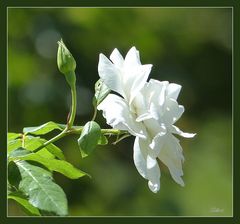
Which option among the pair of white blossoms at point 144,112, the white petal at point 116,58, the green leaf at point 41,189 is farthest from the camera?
the white petal at point 116,58

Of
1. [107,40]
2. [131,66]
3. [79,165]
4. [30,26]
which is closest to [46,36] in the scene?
[30,26]

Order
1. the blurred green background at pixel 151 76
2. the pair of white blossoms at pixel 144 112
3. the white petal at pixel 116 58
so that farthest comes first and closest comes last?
the blurred green background at pixel 151 76
the white petal at pixel 116 58
the pair of white blossoms at pixel 144 112

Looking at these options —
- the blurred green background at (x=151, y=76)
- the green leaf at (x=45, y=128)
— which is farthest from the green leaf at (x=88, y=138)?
the blurred green background at (x=151, y=76)

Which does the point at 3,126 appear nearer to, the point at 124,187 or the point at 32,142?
the point at 32,142

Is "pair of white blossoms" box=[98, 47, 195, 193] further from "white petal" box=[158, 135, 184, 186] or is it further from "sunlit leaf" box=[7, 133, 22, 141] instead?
"sunlit leaf" box=[7, 133, 22, 141]

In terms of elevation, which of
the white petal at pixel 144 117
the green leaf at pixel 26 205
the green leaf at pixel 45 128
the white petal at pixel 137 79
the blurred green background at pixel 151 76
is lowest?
the blurred green background at pixel 151 76

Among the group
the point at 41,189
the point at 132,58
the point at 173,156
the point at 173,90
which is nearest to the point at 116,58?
the point at 132,58

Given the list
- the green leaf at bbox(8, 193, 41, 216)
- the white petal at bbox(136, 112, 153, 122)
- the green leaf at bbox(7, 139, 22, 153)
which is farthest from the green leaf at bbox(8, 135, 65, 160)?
the white petal at bbox(136, 112, 153, 122)

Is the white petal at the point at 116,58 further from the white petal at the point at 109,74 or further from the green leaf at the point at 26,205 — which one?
the green leaf at the point at 26,205
